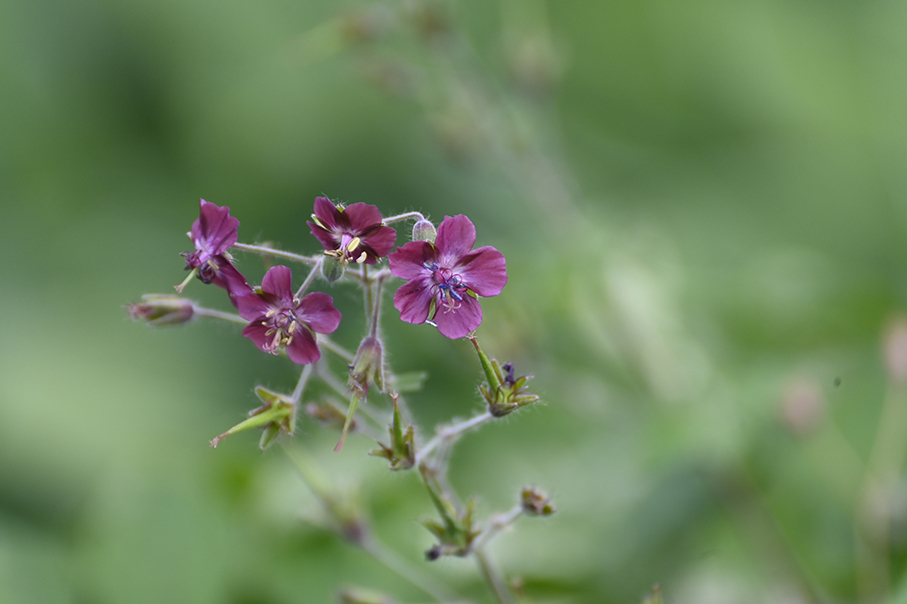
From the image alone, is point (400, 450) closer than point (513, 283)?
Yes

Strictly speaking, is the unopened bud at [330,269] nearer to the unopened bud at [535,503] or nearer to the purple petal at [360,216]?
the purple petal at [360,216]

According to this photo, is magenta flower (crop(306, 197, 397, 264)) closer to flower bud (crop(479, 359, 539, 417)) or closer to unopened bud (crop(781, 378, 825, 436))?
flower bud (crop(479, 359, 539, 417))

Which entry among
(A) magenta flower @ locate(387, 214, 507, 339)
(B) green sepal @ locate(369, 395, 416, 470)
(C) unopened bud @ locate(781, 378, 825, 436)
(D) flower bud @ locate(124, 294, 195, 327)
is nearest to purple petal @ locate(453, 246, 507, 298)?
(A) magenta flower @ locate(387, 214, 507, 339)

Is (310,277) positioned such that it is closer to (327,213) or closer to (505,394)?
(327,213)

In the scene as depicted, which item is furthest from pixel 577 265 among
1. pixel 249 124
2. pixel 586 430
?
pixel 249 124

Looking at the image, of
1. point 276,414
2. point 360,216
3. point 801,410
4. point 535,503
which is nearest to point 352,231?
point 360,216

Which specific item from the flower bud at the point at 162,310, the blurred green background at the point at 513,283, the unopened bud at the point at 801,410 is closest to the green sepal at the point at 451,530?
the blurred green background at the point at 513,283

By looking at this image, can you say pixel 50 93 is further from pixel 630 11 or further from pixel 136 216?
pixel 630 11
